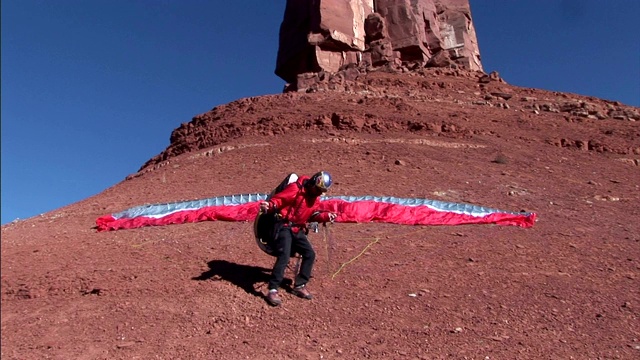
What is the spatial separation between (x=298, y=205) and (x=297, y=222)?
0.65 feet

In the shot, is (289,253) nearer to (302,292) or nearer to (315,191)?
(302,292)

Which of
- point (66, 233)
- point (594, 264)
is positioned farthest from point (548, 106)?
point (66, 233)

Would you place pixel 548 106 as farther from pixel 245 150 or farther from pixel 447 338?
pixel 447 338

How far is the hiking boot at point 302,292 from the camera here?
6.20m

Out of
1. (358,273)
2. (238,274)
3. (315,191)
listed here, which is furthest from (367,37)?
(315,191)

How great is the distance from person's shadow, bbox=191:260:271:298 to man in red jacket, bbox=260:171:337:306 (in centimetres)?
41

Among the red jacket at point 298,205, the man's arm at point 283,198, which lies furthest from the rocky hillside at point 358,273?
the man's arm at point 283,198

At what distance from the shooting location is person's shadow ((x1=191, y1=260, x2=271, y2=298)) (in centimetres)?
653

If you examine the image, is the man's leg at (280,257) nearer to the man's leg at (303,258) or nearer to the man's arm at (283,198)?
the man's leg at (303,258)

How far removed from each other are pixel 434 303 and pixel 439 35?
3205cm

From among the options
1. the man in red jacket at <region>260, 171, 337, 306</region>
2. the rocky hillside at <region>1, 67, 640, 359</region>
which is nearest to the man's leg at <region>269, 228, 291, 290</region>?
the man in red jacket at <region>260, 171, 337, 306</region>

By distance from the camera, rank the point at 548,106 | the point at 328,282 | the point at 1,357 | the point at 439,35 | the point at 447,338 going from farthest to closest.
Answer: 1. the point at 439,35
2. the point at 548,106
3. the point at 328,282
4. the point at 447,338
5. the point at 1,357

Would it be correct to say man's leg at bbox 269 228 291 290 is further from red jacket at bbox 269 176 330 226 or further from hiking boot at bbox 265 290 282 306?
red jacket at bbox 269 176 330 226

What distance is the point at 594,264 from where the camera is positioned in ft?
27.2
